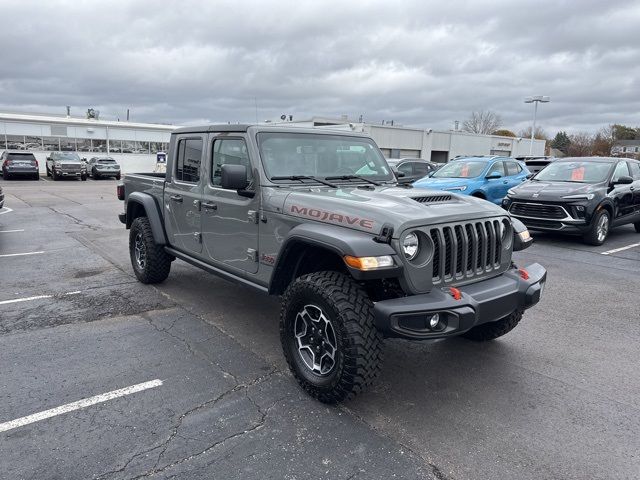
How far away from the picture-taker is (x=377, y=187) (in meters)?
4.39

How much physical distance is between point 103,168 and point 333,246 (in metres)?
30.8

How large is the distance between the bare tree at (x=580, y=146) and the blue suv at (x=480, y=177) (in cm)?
7160

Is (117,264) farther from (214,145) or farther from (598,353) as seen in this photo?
(598,353)

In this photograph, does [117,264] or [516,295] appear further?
[117,264]

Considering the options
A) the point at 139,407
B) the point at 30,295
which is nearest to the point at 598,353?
the point at 139,407

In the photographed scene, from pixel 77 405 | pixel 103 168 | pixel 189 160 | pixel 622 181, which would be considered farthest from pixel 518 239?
pixel 103 168

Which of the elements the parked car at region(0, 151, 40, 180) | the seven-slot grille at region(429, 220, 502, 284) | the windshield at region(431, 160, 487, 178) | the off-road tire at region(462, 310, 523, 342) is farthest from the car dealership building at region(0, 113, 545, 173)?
the seven-slot grille at region(429, 220, 502, 284)

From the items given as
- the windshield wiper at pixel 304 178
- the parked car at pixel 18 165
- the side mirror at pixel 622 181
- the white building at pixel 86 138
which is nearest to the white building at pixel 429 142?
the white building at pixel 86 138

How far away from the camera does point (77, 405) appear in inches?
130

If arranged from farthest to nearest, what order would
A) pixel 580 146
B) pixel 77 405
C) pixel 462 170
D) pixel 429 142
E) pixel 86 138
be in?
pixel 580 146
pixel 429 142
pixel 86 138
pixel 462 170
pixel 77 405

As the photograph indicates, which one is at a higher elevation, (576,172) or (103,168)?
(576,172)

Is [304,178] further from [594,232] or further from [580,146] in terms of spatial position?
[580,146]

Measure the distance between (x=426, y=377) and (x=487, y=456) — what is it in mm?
1015

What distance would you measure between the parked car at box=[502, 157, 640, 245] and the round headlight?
7.10m
